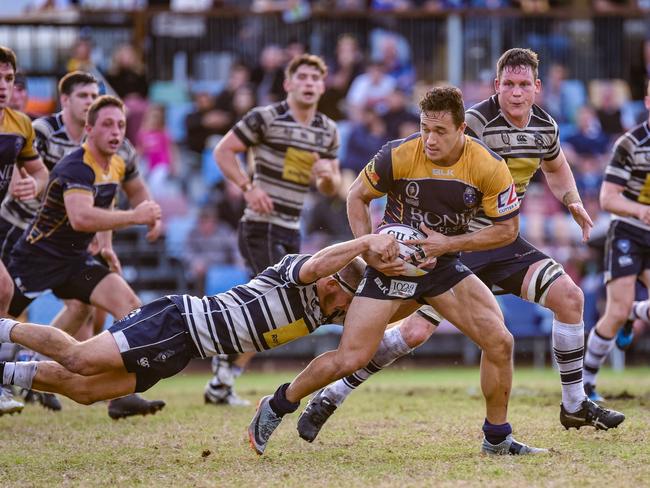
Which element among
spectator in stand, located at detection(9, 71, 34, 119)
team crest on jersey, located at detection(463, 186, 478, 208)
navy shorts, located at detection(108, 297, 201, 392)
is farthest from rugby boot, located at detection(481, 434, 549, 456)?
spectator in stand, located at detection(9, 71, 34, 119)

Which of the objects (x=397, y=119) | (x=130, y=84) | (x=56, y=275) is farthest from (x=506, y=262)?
(x=130, y=84)

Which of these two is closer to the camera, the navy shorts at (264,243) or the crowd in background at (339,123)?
the navy shorts at (264,243)

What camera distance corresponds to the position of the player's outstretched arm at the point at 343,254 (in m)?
6.49

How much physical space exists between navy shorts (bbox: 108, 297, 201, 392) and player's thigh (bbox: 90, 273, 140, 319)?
1905 millimetres

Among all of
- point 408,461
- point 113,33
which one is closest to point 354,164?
point 113,33

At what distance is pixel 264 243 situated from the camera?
1023 centimetres

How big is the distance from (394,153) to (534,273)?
1506 millimetres

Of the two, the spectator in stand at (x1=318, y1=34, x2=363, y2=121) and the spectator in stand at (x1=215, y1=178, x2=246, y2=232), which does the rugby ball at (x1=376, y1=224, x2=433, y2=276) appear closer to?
the spectator in stand at (x1=215, y1=178, x2=246, y2=232)

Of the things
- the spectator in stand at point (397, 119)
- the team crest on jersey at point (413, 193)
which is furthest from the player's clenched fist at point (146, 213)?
the spectator in stand at point (397, 119)

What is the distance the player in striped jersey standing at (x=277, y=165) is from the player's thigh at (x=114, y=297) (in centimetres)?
168

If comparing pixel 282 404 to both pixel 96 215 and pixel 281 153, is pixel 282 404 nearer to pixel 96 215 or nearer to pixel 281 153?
pixel 96 215

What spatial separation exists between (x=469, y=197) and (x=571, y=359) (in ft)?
5.37

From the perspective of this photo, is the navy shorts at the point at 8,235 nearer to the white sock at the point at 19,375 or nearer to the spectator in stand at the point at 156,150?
the white sock at the point at 19,375

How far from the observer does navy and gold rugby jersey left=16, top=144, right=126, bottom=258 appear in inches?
332
